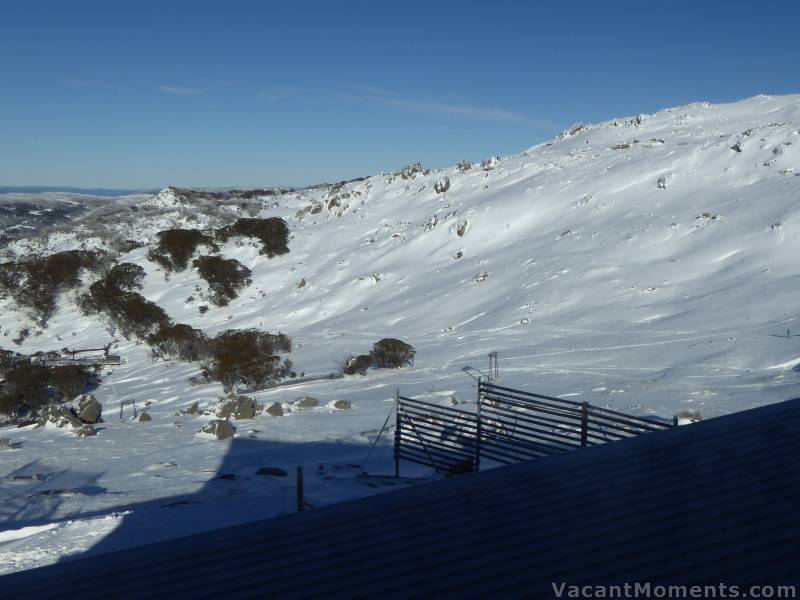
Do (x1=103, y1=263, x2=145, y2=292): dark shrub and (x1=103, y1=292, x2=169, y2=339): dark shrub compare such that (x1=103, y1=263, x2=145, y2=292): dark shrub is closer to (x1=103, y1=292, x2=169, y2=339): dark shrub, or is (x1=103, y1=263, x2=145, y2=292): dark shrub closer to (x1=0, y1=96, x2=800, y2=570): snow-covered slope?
(x1=0, y1=96, x2=800, y2=570): snow-covered slope

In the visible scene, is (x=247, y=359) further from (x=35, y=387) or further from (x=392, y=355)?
(x=35, y=387)

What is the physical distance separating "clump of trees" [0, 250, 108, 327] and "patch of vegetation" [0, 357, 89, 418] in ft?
42.4

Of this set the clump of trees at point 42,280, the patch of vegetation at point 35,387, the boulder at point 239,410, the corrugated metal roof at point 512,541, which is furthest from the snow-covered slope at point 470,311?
the corrugated metal roof at point 512,541

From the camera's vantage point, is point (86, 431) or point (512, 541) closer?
point (512, 541)

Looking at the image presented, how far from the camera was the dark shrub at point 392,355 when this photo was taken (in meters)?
20.0

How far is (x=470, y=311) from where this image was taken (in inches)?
985

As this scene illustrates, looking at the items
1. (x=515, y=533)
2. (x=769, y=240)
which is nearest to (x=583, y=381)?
(x=515, y=533)

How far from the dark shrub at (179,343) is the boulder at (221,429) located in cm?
1037

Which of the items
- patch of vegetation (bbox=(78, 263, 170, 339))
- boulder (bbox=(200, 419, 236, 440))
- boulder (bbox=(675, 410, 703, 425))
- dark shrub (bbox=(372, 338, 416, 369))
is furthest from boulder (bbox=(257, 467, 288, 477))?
patch of vegetation (bbox=(78, 263, 170, 339))

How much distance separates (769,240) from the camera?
2350 centimetres

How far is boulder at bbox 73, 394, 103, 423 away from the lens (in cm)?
1658

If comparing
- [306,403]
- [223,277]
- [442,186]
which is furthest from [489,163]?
[306,403]

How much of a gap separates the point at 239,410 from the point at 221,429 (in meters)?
1.62

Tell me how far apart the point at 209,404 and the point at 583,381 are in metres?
9.91
